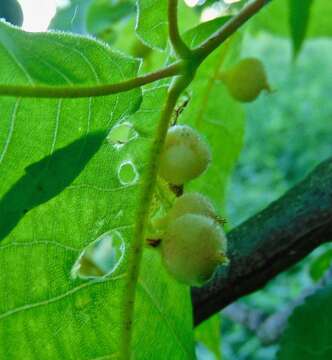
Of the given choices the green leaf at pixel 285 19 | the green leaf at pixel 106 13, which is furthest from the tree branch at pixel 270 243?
the green leaf at pixel 106 13

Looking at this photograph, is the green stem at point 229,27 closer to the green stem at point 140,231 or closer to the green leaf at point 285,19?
the green stem at point 140,231

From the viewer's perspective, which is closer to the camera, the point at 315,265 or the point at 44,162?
the point at 44,162

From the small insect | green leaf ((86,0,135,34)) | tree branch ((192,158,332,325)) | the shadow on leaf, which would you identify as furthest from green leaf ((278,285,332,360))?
green leaf ((86,0,135,34))

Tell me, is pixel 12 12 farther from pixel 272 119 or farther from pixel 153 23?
pixel 272 119

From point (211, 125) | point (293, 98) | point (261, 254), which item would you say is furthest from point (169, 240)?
point (293, 98)

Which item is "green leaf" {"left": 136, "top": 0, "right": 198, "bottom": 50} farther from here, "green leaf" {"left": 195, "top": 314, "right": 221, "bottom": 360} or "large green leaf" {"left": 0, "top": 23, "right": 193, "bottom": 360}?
"green leaf" {"left": 195, "top": 314, "right": 221, "bottom": 360}

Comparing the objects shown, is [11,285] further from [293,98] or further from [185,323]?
[293,98]
